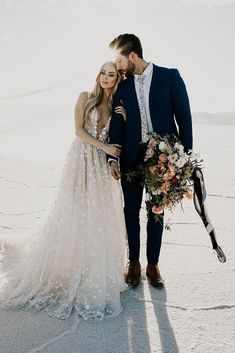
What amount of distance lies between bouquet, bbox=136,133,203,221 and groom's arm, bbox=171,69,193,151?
99 mm

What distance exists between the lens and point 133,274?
3.22m

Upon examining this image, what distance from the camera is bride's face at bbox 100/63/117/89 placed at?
118 inches

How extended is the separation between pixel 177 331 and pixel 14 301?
102 cm

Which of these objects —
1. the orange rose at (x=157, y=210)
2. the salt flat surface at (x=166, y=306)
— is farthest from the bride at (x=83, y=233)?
the orange rose at (x=157, y=210)

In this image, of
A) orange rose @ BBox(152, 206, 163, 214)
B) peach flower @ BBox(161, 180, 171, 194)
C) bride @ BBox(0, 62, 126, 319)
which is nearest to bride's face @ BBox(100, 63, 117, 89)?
bride @ BBox(0, 62, 126, 319)

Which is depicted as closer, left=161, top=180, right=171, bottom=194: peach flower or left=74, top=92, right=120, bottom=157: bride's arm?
left=161, top=180, right=171, bottom=194: peach flower

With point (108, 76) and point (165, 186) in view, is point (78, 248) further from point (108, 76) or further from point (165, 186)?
point (108, 76)

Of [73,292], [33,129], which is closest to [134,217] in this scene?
[73,292]

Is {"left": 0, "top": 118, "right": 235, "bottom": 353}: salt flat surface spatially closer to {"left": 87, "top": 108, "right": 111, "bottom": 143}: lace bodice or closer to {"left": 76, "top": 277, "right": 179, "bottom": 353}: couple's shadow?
{"left": 76, "top": 277, "right": 179, "bottom": 353}: couple's shadow

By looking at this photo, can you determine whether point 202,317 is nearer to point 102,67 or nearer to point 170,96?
point 170,96

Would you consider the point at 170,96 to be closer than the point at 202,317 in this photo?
No

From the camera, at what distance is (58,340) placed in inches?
96.3

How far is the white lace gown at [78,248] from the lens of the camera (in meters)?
2.88

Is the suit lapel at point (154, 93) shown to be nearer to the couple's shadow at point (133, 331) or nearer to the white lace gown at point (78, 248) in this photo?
the white lace gown at point (78, 248)
